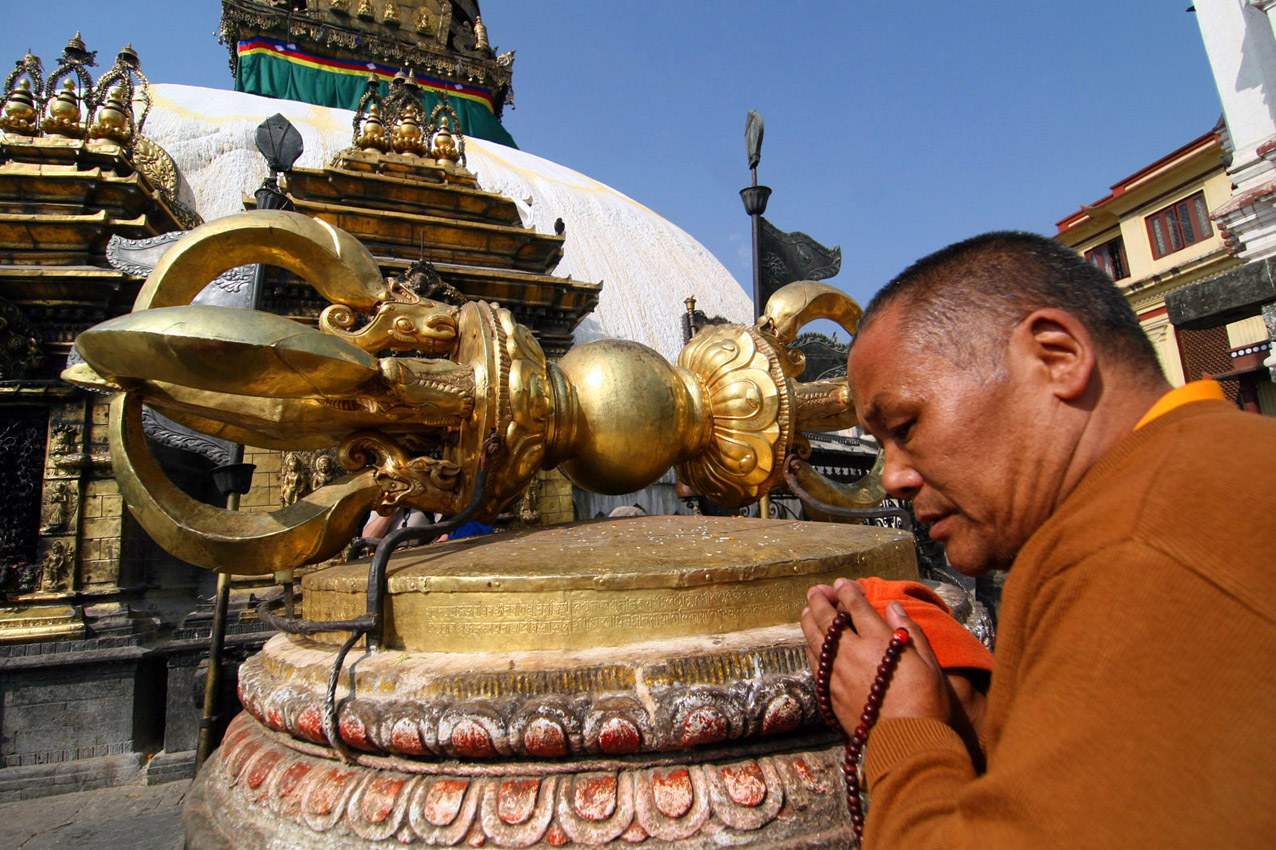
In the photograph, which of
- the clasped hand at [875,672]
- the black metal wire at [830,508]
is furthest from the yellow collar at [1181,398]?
the black metal wire at [830,508]

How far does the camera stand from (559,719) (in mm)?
1047

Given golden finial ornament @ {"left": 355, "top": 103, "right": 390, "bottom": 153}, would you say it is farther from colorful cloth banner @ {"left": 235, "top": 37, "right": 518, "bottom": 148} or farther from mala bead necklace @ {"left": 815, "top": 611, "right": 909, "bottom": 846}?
colorful cloth banner @ {"left": 235, "top": 37, "right": 518, "bottom": 148}

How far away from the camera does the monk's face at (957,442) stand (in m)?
0.68

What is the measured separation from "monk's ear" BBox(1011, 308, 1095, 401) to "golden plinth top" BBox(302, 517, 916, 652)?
68 centimetres

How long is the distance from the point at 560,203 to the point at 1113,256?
529 inches

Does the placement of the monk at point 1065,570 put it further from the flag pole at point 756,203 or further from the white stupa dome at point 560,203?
the white stupa dome at point 560,203

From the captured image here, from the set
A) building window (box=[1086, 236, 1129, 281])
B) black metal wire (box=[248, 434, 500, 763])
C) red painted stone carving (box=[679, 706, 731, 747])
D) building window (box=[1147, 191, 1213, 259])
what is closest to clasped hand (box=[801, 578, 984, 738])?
red painted stone carving (box=[679, 706, 731, 747])

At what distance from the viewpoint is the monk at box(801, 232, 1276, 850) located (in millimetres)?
447

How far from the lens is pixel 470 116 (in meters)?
15.3

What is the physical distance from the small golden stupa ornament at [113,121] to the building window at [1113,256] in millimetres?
17868

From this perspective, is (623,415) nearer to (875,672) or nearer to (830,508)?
(830,508)

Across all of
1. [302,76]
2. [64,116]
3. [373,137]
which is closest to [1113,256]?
[373,137]

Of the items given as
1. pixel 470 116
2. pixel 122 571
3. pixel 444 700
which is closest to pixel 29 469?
pixel 122 571

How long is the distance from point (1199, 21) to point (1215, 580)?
8577 mm
